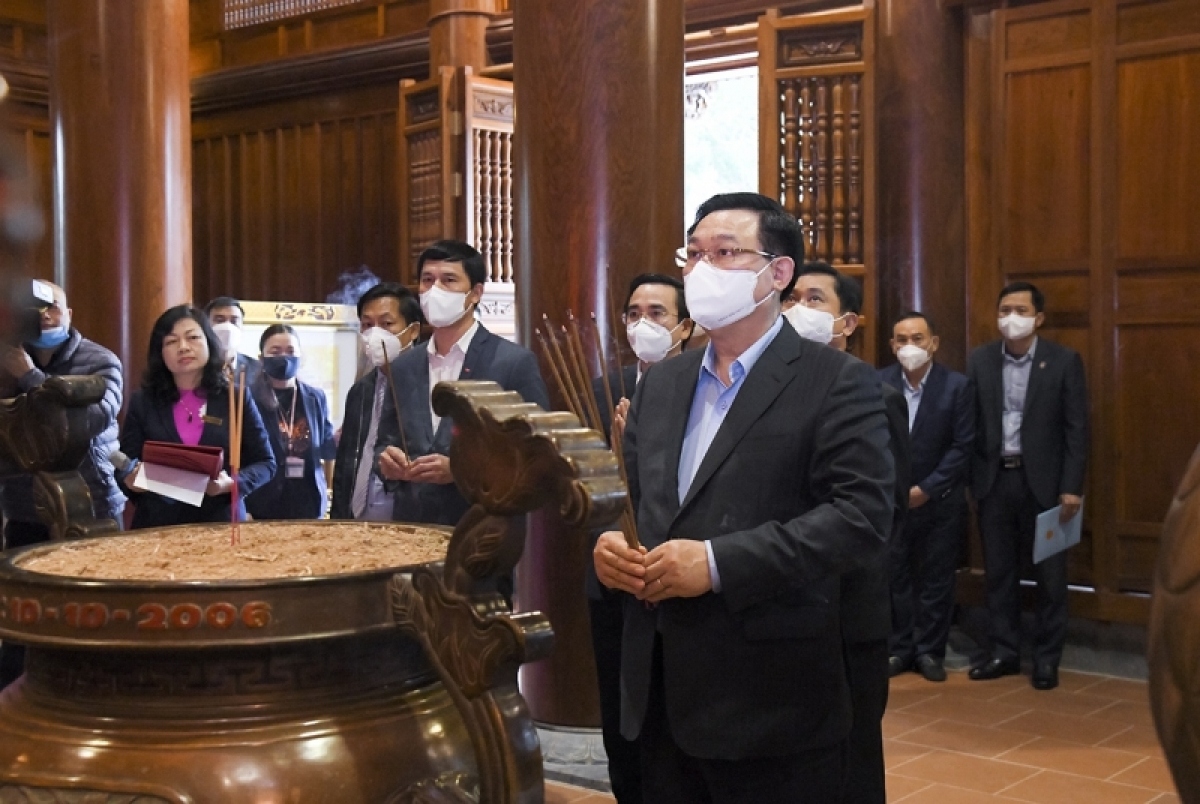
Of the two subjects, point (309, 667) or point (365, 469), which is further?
point (365, 469)

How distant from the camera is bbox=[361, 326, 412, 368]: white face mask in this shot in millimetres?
4344

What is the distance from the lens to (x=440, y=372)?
3617 mm

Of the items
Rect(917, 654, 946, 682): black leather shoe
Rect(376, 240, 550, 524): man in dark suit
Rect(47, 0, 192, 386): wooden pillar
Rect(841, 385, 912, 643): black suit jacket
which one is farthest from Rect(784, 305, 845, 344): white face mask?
Rect(47, 0, 192, 386): wooden pillar

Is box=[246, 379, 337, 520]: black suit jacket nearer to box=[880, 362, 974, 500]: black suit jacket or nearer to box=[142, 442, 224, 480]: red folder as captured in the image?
box=[142, 442, 224, 480]: red folder

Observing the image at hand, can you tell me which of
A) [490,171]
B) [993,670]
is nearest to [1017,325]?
[993,670]

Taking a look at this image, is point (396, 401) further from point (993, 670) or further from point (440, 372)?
point (993, 670)

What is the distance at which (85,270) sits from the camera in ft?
18.9

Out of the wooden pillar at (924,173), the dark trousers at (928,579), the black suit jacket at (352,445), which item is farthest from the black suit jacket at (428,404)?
the wooden pillar at (924,173)

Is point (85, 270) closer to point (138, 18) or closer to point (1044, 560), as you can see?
point (138, 18)

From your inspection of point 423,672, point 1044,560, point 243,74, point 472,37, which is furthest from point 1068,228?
point 243,74

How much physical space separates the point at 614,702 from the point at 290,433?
2.67 metres

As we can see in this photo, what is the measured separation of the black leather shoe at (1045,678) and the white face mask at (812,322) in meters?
2.17

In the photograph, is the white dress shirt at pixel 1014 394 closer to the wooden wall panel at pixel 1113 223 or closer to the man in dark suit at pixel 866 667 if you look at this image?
the wooden wall panel at pixel 1113 223

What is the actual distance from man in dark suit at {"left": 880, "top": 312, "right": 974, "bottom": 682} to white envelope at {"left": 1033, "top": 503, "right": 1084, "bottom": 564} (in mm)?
426
